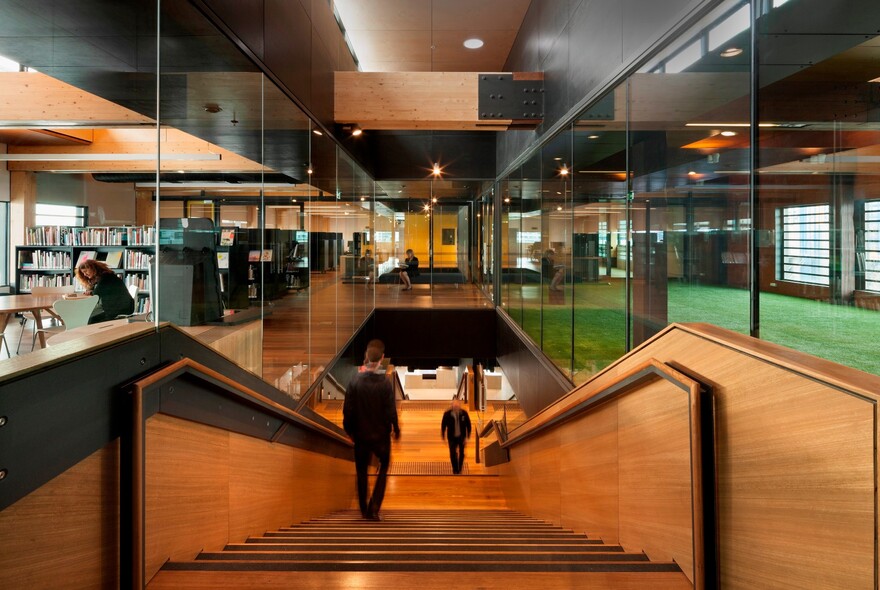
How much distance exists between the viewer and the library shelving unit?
1.73 metres

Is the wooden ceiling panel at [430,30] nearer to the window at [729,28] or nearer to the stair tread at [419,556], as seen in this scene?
the window at [729,28]

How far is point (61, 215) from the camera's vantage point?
6.18 feet

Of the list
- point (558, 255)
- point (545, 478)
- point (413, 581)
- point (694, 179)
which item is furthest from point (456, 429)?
point (413, 581)

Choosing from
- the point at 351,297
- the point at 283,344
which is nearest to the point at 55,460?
the point at 283,344

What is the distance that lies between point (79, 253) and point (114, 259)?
0.12 m

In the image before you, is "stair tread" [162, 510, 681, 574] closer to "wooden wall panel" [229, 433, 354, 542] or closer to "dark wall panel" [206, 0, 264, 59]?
"wooden wall panel" [229, 433, 354, 542]

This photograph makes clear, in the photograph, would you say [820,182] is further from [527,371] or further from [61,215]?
[527,371]

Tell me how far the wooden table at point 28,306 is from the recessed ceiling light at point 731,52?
9.86ft

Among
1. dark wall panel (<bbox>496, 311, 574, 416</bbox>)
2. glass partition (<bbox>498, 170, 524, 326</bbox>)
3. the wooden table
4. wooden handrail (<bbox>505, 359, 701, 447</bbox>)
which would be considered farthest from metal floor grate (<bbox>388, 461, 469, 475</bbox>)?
the wooden table

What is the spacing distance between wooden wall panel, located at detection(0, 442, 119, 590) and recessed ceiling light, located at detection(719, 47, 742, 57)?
3.08 metres

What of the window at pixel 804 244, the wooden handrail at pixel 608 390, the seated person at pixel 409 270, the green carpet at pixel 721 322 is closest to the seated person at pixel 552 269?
the green carpet at pixel 721 322

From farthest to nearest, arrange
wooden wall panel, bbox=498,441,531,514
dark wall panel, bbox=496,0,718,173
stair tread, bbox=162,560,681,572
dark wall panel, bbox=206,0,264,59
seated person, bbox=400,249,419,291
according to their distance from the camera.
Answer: seated person, bbox=400,249,419,291 → wooden wall panel, bbox=498,441,531,514 → dark wall panel, bbox=496,0,718,173 → dark wall panel, bbox=206,0,264,59 → stair tread, bbox=162,560,681,572

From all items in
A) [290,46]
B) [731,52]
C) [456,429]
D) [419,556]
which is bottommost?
[456,429]

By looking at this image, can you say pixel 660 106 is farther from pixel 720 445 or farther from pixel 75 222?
pixel 75 222
